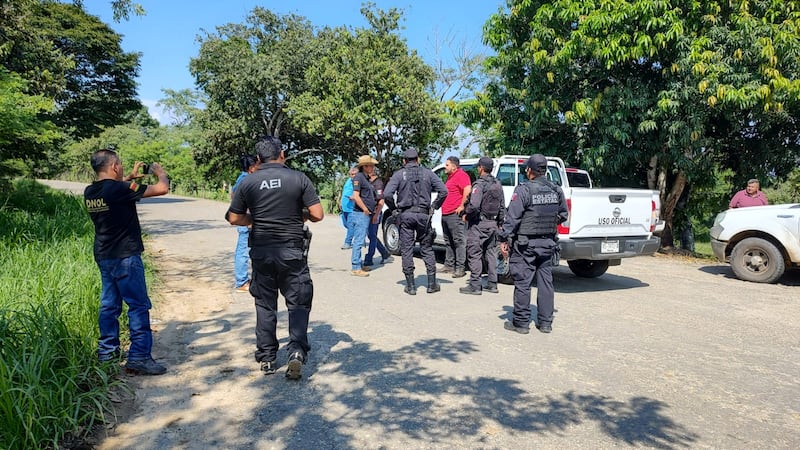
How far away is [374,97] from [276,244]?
1803cm

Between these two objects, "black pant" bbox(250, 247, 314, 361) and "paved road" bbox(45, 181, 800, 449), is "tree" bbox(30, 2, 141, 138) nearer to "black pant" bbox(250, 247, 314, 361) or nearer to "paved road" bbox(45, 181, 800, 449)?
"paved road" bbox(45, 181, 800, 449)

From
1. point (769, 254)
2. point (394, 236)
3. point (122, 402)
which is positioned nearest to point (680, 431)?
point (122, 402)

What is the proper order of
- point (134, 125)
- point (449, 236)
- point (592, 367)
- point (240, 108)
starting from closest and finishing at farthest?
point (592, 367), point (449, 236), point (240, 108), point (134, 125)

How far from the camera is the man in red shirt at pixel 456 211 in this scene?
25.0 ft

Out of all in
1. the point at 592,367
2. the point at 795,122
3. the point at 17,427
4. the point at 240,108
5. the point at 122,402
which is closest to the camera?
the point at 17,427

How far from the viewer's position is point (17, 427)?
9.11ft

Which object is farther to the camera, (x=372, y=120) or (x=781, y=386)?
(x=372, y=120)

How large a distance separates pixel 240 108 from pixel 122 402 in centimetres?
2499

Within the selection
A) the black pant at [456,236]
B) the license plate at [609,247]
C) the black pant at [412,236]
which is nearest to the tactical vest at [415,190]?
the black pant at [412,236]

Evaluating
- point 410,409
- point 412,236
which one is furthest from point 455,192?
point 410,409

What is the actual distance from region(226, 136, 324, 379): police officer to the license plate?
4531mm

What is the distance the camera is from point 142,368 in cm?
402

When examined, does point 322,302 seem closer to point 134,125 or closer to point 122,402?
point 122,402

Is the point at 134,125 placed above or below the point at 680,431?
above
